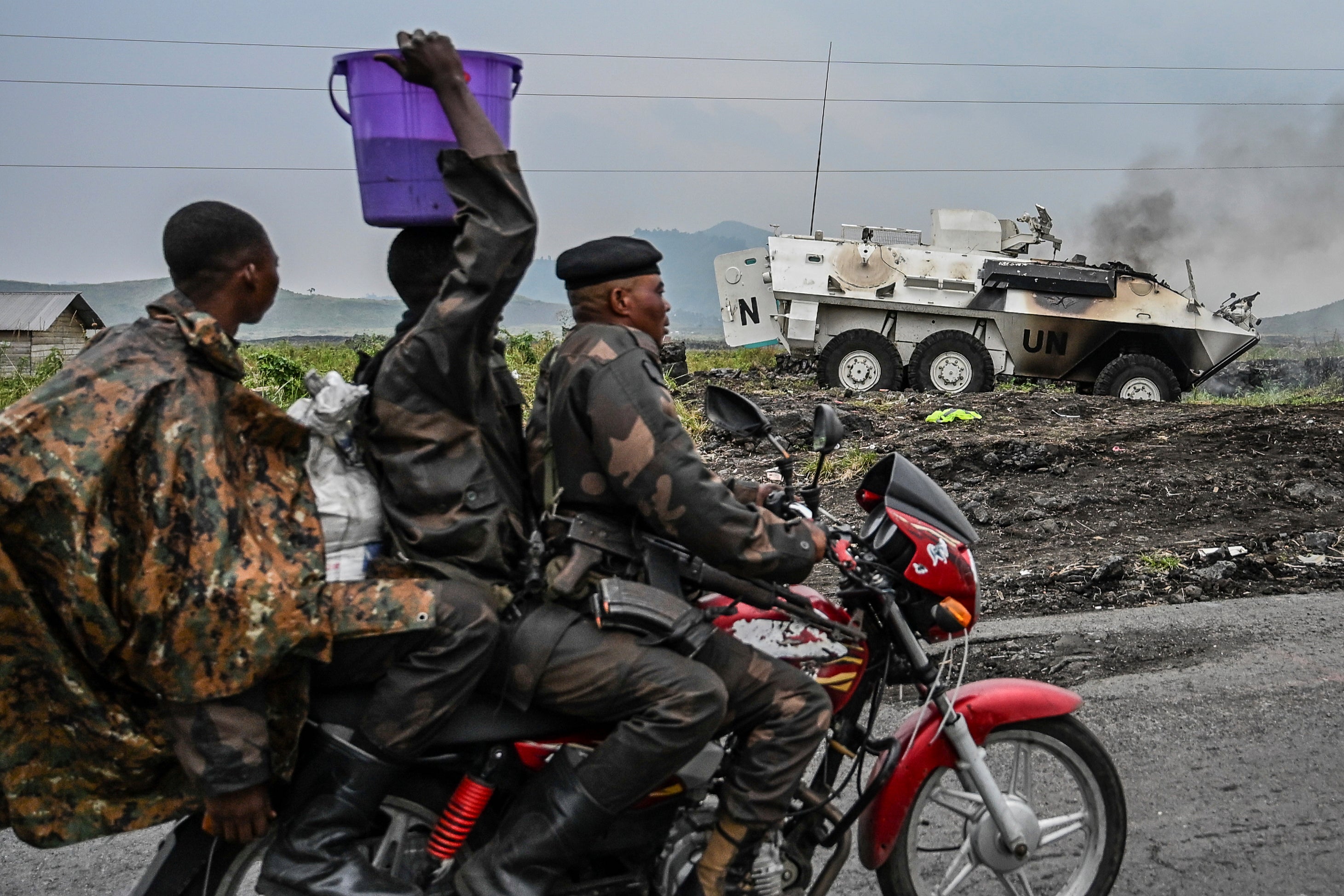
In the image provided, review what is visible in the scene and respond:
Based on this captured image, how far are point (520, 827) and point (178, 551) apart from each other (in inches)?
38.0

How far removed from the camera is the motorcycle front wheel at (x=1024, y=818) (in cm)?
303

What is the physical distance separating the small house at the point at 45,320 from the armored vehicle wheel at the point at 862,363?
10.7 meters

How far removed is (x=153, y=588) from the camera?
2.15 metres

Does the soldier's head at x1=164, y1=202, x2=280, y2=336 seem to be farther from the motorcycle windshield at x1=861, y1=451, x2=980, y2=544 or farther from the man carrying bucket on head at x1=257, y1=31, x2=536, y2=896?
the motorcycle windshield at x1=861, y1=451, x2=980, y2=544

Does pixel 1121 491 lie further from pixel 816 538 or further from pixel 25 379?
pixel 25 379

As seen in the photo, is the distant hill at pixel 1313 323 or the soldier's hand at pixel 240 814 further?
the distant hill at pixel 1313 323

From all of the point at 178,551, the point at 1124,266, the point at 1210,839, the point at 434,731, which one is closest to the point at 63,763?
the point at 178,551

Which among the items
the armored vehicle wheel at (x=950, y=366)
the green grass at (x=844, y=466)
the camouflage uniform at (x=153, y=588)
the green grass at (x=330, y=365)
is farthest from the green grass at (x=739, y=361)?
the camouflage uniform at (x=153, y=588)

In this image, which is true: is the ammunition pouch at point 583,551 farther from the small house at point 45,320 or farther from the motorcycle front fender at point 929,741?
the small house at point 45,320

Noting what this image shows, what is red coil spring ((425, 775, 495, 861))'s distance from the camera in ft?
8.67

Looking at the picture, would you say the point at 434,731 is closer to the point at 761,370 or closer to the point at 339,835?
the point at 339,835

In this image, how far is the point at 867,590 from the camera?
2885 mm

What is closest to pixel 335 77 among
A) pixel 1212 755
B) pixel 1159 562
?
pixel 1212 755

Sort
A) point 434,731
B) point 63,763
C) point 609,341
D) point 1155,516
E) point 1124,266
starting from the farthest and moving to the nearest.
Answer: point 1124,266 < point 1155,516 < point 609,341 < point 434,731 < point 63,763
